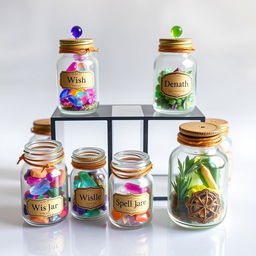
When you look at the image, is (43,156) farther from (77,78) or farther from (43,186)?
(77,78)

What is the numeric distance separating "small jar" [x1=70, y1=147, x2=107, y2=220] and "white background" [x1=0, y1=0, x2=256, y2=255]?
40 cm

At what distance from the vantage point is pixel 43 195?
104 centimetres

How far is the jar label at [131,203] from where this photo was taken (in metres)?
1.01

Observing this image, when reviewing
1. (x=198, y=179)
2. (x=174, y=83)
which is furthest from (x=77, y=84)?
(x=198, y=179)

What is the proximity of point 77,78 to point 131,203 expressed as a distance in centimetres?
32

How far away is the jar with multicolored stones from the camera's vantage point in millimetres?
1116

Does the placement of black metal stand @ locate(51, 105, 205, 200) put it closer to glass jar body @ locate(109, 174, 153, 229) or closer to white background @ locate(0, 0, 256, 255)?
glass jar body @ locate(109, 174, 153, 229)

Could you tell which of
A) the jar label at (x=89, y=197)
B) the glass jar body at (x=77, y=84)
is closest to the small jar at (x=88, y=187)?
the jar label at (x=89, y=197)

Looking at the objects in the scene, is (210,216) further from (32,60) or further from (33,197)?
(32,60)

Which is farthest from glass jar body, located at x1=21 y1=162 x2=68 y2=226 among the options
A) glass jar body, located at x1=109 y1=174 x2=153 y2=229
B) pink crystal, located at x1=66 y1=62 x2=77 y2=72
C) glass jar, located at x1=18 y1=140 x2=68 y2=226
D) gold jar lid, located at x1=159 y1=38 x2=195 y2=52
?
gold jar lid, located at x1=159 y1=38 x2=195 y2=52

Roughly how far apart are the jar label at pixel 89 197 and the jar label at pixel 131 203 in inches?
2.3

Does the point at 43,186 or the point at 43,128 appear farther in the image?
the point at 43,128

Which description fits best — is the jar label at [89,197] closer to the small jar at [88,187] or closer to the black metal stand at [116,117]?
the small jar at [88,187]

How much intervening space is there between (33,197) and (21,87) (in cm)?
68
